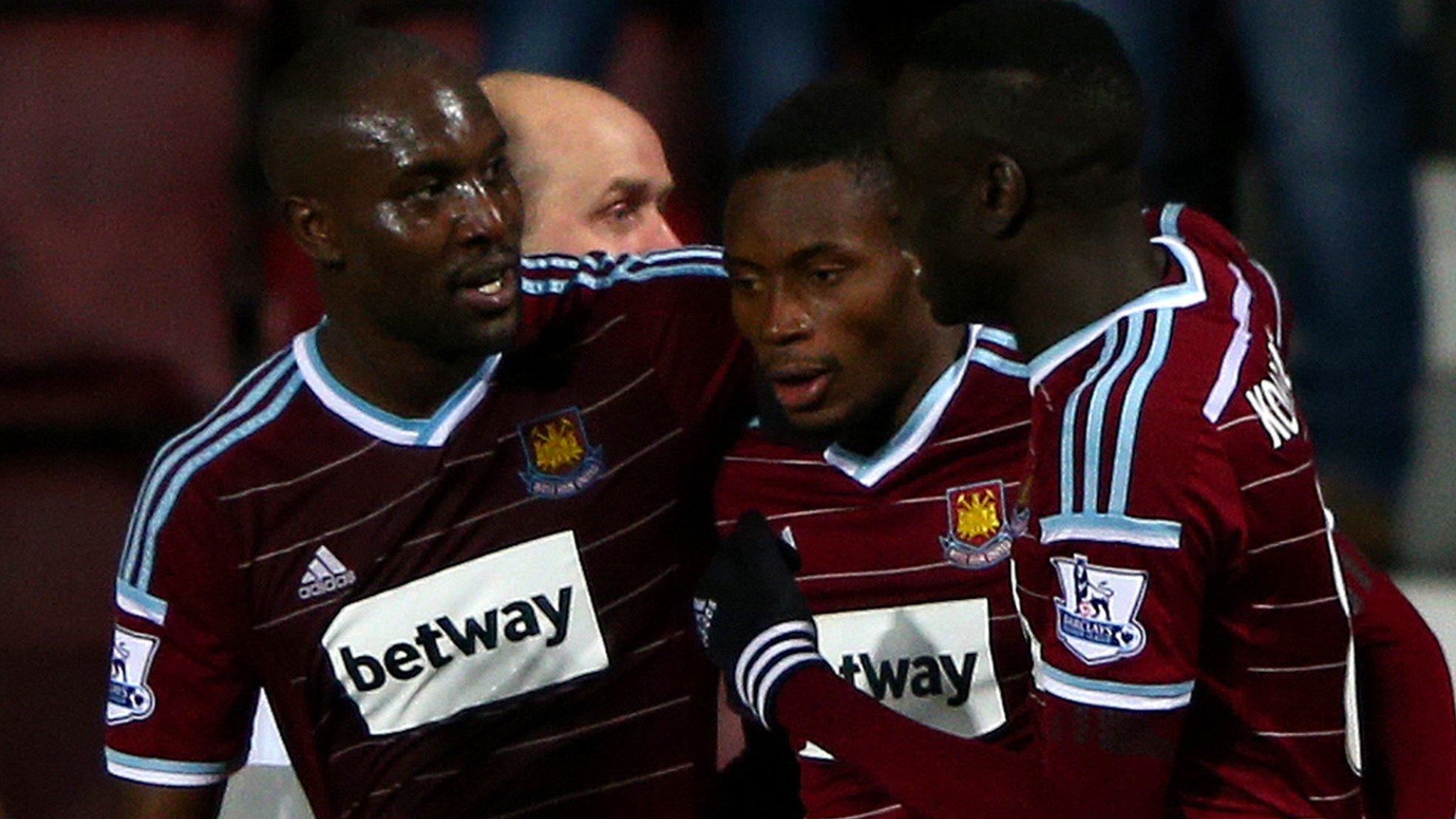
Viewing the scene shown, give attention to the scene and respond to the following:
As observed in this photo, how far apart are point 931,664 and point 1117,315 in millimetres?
490

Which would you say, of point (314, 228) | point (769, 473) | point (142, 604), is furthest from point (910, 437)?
point (142, 604)

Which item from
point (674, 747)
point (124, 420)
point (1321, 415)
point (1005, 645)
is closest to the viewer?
point (1005, 645)

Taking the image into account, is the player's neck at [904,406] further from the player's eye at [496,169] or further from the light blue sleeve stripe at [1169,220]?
the player's eye at [496,169]

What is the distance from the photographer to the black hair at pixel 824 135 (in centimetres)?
242

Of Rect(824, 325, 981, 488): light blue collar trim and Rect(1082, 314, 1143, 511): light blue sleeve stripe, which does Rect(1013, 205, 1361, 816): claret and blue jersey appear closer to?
Rect(1082, 314, 1143, 511): light blue sleeve stripe

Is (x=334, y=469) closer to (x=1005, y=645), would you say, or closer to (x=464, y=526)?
(x=464, y=526)

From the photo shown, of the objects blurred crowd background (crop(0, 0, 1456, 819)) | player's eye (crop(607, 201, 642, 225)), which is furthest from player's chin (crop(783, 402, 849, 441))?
blurred crowd background (crop(0, 0, 1456, 819))

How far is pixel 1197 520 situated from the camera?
1.92m

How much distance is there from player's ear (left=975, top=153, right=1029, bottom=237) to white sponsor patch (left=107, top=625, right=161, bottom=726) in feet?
2.88

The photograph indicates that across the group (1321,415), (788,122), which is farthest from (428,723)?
(1321,415)

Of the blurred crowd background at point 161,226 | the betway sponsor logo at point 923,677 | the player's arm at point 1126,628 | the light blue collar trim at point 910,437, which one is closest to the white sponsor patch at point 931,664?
the betway sponsor logo at point 923,677

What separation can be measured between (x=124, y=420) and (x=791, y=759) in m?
1.38

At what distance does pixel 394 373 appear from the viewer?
2502mm

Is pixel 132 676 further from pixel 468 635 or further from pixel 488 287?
pixel 488 287
